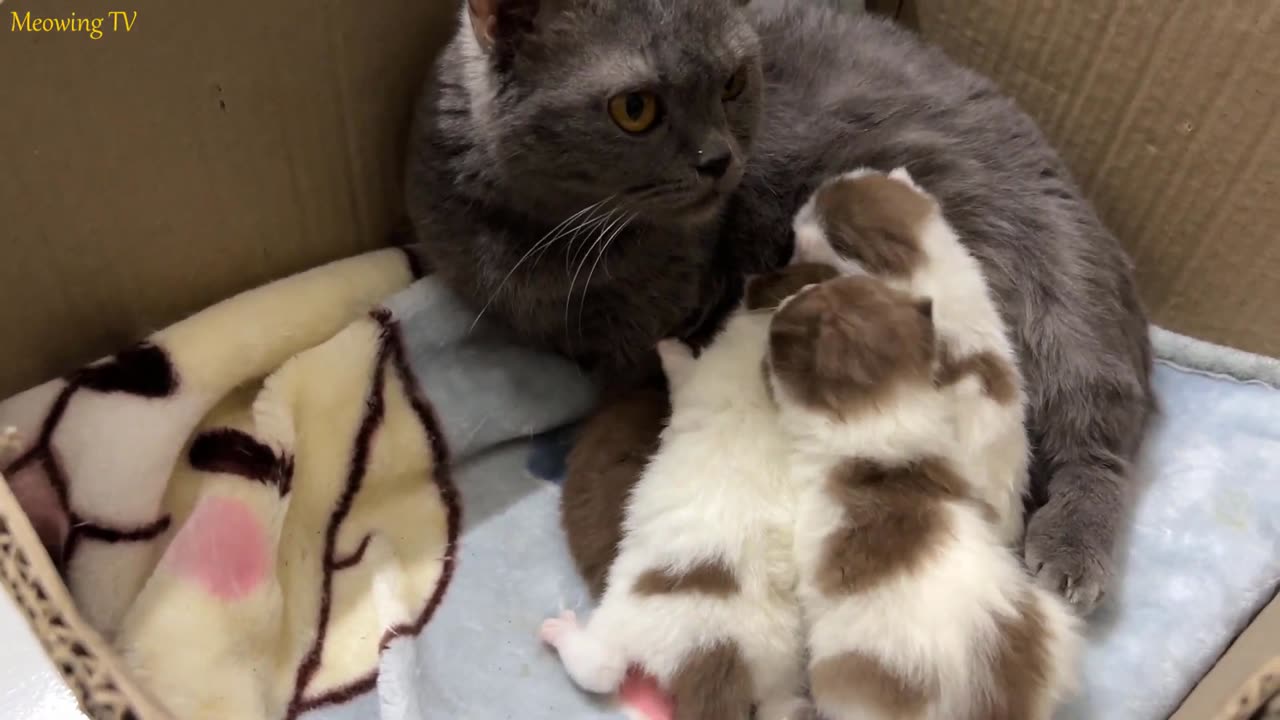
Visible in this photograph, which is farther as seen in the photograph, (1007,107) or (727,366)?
(1007,107)

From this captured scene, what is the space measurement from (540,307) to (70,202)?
50 cm

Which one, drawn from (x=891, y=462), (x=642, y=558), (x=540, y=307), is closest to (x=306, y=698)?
(x=642, y=558)

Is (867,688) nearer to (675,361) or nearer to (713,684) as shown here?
(713,684)

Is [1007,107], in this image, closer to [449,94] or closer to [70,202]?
[449,94]

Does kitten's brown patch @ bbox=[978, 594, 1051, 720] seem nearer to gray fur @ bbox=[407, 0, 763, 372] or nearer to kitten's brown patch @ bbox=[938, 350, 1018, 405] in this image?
kitten's brown patch @ bbox=[938, 350, 1018, 405]

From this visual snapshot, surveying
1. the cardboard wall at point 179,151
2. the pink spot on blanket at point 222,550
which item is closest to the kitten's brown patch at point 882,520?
the pink spot on blanket at point 222,550

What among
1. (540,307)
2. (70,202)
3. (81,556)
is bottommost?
(81,556)

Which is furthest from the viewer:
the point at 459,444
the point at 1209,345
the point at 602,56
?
the point at 1209,345

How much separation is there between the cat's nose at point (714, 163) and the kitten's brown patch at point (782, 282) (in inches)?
6.8

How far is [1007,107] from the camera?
51.6 inches

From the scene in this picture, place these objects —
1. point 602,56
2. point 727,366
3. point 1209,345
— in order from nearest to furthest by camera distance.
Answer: point 602,56, point 727,366, point 1209,345

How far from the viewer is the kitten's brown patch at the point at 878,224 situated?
43.0 inches

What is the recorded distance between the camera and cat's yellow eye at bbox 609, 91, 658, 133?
95 centimetres

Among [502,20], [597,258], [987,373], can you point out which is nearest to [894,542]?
[987,373]
